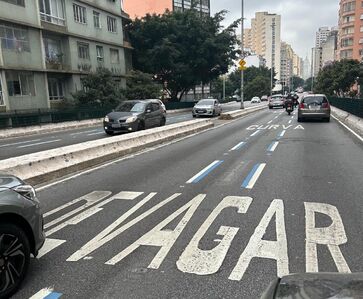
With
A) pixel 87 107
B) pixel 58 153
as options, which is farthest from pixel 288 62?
pixel 58 153

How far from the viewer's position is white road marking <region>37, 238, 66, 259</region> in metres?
4.40

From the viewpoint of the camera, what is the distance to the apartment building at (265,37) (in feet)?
476

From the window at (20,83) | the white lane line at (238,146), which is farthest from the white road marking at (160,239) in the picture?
the window at (20,83)

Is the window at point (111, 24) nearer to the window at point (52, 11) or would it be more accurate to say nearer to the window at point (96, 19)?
the window at point (96, 19)

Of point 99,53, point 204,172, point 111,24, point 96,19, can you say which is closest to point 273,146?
point 204,172

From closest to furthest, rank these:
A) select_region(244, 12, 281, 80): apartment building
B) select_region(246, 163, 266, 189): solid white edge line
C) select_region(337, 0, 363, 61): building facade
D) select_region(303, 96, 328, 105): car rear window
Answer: select_region(246, 163, 266, 189): solid white edge line < select_region(303, 96, 328, 105): car rear window < select_region(337, 0, 363, 61): building facade < select_region(244, 12, 281, 80): apartment building

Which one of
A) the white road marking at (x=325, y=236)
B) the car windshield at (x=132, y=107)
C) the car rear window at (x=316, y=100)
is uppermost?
the car windshield at (x=132, y=107)

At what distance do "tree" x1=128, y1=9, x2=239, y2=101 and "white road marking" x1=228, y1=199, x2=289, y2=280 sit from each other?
44.1m

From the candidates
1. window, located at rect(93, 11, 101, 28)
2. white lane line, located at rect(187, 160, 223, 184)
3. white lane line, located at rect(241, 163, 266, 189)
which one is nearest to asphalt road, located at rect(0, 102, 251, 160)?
white lane line, located at rect(187, 160, 223, 184)

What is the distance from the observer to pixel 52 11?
3334 cm

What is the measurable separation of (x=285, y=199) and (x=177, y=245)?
107 inches

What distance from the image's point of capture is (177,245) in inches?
177

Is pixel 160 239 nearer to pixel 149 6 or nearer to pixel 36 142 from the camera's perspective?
pixel 36 142

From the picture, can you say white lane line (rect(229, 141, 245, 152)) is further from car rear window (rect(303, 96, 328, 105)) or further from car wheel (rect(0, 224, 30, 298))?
car rear window (rect(303, 96, 328, 105))
